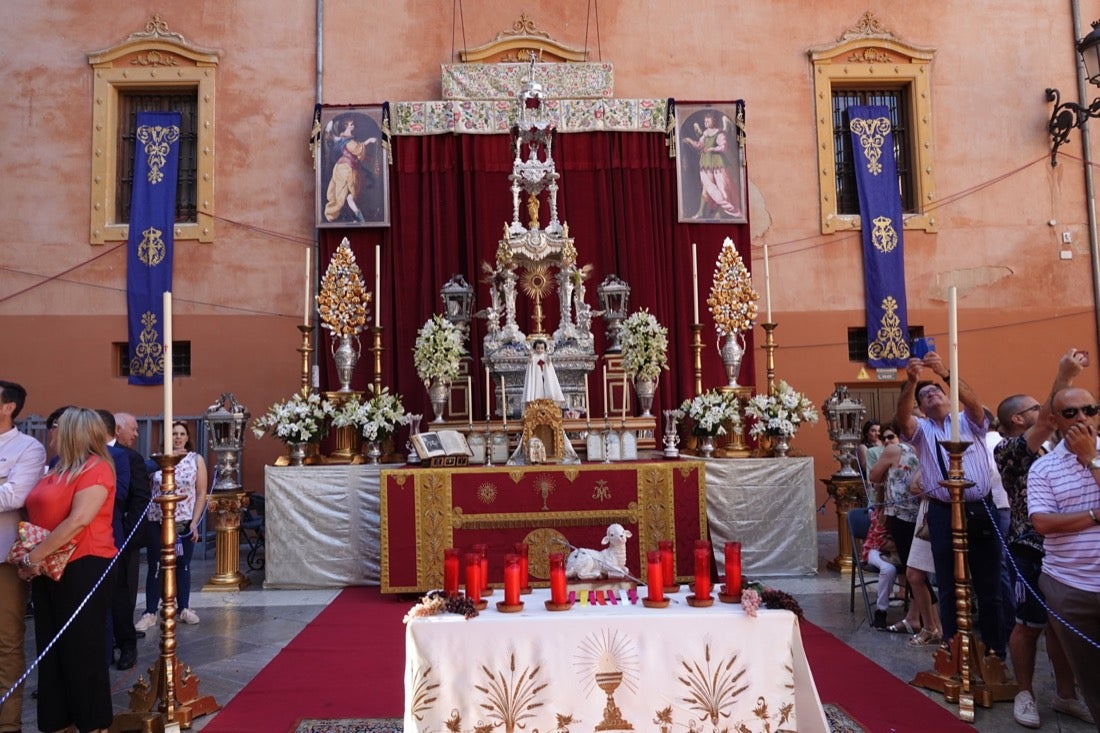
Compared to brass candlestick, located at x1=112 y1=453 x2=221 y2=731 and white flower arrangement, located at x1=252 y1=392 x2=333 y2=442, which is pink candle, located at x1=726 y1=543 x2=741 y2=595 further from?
white flower arrangement, located at x1=252 y1=392 x2=333 y2=442

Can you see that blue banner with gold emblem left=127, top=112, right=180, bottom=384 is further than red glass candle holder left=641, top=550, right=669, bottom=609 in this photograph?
Yes

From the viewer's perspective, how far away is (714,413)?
7500 mm

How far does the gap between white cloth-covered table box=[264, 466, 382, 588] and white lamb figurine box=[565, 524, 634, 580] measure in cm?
360

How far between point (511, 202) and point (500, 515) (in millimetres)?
4772

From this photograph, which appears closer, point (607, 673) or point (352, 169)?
point (607, 673)

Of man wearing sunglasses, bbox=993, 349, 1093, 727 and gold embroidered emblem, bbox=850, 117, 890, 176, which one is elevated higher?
gold embroidered emblem, bbox=850, 117, 890, 176

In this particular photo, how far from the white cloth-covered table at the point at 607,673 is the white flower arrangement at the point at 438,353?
4.68 metres

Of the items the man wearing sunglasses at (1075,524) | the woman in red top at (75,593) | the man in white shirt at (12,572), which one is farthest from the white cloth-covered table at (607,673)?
the man in white shirt at (12,572)

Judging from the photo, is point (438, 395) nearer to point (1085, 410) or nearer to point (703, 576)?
point (703, 576)

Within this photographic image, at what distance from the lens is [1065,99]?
35.7 feet

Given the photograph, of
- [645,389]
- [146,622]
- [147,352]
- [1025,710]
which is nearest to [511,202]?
[645,389]

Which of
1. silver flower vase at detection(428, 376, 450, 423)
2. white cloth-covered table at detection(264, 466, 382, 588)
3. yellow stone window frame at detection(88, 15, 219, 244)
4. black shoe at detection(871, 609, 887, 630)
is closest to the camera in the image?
black shoe at detection(871, 609, 887, 630)

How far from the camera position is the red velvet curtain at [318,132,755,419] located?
396 inches

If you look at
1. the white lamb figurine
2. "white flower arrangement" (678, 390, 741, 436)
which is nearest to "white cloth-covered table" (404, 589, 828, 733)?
the white lamb figurine
